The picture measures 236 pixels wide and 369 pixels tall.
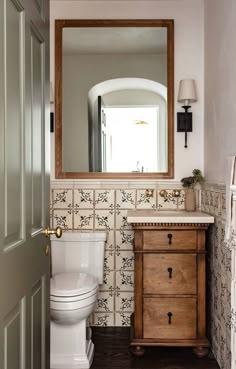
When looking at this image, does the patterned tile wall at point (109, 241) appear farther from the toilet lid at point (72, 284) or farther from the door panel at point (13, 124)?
the door panel at point (13, 124)

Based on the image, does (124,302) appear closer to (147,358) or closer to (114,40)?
(147,358)

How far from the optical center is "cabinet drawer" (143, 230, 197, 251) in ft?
7.98

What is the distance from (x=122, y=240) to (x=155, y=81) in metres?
1.24

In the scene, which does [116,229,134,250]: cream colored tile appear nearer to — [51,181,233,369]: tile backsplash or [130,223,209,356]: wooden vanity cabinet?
[51,181,233,369]: tile backsplash

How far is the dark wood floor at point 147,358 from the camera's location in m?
2.34

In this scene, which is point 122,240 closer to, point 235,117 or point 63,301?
point 63,301

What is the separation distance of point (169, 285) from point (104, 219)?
770 millimetres

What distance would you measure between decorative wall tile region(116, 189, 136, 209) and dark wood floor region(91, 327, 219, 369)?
973 millimetres

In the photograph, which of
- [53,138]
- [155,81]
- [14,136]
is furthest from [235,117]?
[53,138]

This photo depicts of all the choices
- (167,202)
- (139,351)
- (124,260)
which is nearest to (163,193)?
(167,202)

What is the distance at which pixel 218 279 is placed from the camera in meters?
2.36

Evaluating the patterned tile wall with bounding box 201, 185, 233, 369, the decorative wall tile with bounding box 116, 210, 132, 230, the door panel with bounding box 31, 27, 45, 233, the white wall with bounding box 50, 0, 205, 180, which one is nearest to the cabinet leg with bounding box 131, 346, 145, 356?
the patterned tile wall with bounding box 201, 185, 233, 369

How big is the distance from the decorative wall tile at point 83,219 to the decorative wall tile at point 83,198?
5cm

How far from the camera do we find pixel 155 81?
293 cm
